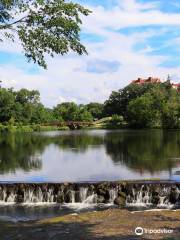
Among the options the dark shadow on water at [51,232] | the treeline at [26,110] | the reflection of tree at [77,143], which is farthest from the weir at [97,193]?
the treeline at [26,110]

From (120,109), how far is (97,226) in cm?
15342

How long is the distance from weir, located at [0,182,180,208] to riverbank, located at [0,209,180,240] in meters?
3.96

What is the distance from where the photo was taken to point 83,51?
53.7 feet

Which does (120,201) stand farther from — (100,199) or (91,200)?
(91,200)

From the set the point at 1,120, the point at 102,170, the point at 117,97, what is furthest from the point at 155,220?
the point at 117,97

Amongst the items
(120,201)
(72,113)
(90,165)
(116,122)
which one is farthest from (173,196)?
(72,113)

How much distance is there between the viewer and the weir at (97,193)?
24.8 metres

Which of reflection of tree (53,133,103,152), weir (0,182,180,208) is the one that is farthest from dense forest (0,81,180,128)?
weir (0,182,180,208)

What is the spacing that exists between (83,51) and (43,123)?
132 meters

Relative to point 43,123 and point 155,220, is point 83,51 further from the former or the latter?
point 43,123

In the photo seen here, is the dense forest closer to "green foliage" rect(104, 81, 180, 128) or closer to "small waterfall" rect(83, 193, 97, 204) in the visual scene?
"green foliage" rect(104, 81, 180, 128)

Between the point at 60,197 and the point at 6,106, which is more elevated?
the point at 6,106

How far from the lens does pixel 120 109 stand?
17025 centimetres

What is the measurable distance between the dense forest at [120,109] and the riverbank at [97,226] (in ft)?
318
